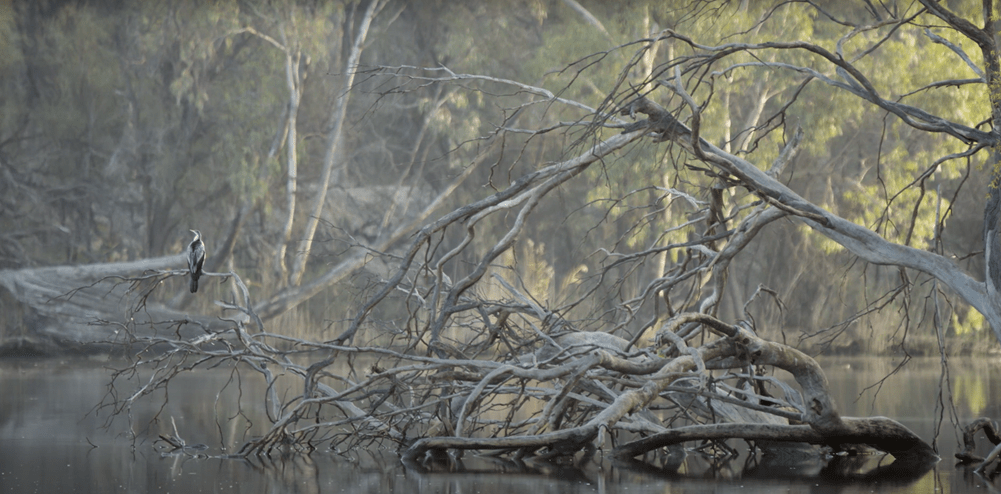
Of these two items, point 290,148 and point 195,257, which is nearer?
point 195,257

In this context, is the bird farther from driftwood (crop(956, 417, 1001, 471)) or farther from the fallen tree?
driftwood (crop(956, 417, 1001, 471))

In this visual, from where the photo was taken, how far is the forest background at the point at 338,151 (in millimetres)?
19859

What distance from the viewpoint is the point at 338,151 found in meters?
24.0

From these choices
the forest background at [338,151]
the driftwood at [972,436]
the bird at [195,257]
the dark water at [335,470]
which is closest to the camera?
the dark water at [335,470]

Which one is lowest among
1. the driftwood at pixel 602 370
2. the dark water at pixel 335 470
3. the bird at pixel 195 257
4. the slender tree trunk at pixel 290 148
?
the dark water at pixel 335 470

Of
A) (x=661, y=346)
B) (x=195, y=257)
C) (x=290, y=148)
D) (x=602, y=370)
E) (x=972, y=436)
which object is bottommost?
(x=972, y=436)

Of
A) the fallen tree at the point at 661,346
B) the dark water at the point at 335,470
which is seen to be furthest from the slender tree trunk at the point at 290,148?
the fallen tree at the point at 661,346

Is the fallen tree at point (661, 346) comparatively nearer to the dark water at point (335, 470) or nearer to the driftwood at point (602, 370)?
the driftwood at point (602, 370)

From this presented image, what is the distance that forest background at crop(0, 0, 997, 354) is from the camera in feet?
65.2

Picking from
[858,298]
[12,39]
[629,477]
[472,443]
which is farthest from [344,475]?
[12,39]

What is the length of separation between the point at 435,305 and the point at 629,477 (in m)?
1.67

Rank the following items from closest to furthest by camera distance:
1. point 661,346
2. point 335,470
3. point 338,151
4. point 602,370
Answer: point 335,470 < point 661,346 < point 602,370 < point 338,151

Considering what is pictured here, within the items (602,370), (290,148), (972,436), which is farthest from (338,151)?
(972,436)

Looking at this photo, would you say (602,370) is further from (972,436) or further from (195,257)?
(195,257)
